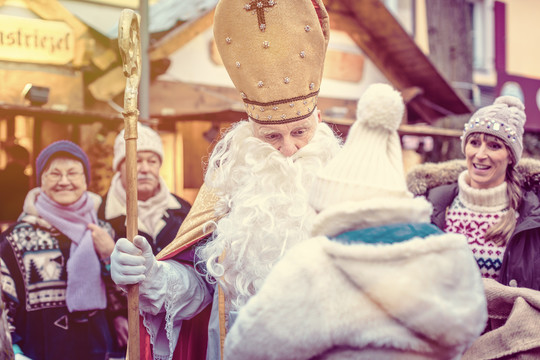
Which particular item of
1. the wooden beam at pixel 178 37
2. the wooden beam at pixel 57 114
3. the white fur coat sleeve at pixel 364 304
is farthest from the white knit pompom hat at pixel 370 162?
the wooden beam at pixel 178 37

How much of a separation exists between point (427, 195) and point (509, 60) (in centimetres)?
1105

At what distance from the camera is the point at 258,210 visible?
2289 millimetres

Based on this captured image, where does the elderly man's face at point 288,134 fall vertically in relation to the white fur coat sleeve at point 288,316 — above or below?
above

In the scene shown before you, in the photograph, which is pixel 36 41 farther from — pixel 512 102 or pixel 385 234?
pixel 385 234

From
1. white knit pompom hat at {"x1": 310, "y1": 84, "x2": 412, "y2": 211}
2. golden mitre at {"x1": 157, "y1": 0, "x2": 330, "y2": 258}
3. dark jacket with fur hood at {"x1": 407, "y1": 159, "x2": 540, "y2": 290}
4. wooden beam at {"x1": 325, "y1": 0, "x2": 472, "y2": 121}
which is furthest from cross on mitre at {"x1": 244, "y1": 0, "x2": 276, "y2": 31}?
wooden beam at {"x1": 325, "y1": 0, "x2": 472, "y2": 121}

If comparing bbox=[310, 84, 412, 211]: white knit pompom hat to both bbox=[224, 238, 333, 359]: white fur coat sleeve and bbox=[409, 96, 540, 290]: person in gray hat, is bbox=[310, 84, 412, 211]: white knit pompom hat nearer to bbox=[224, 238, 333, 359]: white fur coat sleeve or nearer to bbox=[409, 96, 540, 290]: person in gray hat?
bbox=[224, 238, 333, 359]: white fur coat sleeve

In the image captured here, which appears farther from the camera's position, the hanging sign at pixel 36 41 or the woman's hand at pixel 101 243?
the hanging sign at pixel 36 41

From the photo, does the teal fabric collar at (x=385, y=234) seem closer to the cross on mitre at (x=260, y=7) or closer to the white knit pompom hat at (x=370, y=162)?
the white knit pompom hat at (x=370, y=162)

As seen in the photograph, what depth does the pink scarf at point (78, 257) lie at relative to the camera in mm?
3721

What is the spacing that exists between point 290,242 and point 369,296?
0.85 metres

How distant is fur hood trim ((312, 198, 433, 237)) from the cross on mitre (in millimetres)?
1068

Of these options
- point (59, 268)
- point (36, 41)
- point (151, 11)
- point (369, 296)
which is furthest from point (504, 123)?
point (151, 11)

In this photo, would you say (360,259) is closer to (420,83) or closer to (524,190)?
(524,190)

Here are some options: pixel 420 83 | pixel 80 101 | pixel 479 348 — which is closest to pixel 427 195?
pixel 479 348
